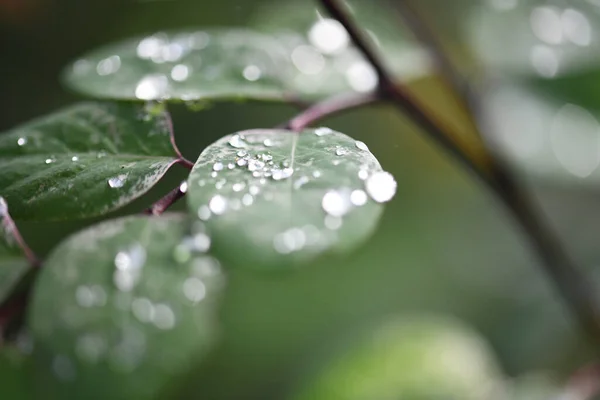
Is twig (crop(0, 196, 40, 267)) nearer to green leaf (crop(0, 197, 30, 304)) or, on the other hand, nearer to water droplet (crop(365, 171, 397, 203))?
green leaf (crop(0, 197, 30, 304))

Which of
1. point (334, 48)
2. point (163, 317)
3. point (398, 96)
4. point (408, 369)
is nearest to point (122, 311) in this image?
point (163, 317)

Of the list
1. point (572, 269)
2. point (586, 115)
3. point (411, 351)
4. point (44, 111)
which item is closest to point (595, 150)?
point (586, 115)

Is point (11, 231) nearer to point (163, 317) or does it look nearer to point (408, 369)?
point (163, 317)

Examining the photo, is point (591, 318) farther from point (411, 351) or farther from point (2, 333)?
point (2, 333)

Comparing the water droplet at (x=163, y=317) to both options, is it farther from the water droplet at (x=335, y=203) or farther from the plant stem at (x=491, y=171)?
the plant stem at (x=491, y=171)

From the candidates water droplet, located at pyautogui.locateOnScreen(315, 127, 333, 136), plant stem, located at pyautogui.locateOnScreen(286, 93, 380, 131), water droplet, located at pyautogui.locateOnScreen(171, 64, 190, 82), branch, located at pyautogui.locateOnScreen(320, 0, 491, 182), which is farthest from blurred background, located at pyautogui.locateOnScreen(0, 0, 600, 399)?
water droplet, located at pyautogui.locateOnScreen(315, 127, 333, 136)
